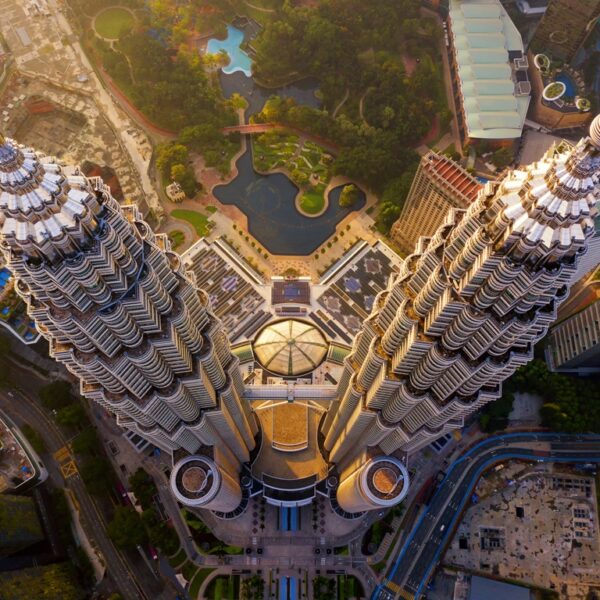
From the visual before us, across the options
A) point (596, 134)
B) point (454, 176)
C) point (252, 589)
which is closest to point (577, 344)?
point (454, 176)

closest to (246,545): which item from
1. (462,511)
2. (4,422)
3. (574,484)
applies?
(462,511)

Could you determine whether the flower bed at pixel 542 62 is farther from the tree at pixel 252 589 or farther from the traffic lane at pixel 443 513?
the tree at pixel 252 589

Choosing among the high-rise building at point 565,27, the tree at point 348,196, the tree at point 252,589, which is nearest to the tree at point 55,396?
the tree at point 252,589

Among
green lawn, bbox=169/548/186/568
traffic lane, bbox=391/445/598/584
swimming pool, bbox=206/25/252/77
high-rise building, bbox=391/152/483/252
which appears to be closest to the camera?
high-rise building, bbox=391/152/483/252

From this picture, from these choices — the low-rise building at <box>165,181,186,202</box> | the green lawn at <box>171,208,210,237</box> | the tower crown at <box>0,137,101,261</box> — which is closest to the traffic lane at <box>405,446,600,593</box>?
the green lawn at <box>171,208,210,237</box>

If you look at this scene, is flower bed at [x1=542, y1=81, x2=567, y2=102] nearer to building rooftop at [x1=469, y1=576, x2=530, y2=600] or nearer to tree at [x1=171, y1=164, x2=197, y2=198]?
tree at [x1=171, y1=164, x2=197, y2=198]
